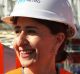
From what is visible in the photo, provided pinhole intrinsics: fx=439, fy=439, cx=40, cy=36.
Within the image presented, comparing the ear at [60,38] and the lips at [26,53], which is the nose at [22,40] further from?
the ear at [60,38]

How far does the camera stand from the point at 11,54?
3.08m

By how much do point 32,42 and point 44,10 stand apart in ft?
0.58

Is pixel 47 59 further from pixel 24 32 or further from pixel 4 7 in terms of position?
pixel 4 7

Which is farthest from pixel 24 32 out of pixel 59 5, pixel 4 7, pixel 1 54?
pixel 4 7

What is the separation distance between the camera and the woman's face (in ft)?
7.06

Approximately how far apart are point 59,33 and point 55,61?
164 millimetres

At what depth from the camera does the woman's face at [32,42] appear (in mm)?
2150

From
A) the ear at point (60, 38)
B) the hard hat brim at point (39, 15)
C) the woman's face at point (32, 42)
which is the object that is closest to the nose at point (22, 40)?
the woman's face at point (32, 42)

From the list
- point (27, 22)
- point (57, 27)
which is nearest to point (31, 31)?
point (27, 22)

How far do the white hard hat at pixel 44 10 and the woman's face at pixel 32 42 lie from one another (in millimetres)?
37

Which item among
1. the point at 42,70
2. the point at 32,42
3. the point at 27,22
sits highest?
the point at 27,22

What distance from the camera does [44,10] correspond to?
86.9 inches

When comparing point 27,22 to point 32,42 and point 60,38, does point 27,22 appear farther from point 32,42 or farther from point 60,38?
point 60,38

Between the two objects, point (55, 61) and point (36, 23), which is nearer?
point (36, 23)
